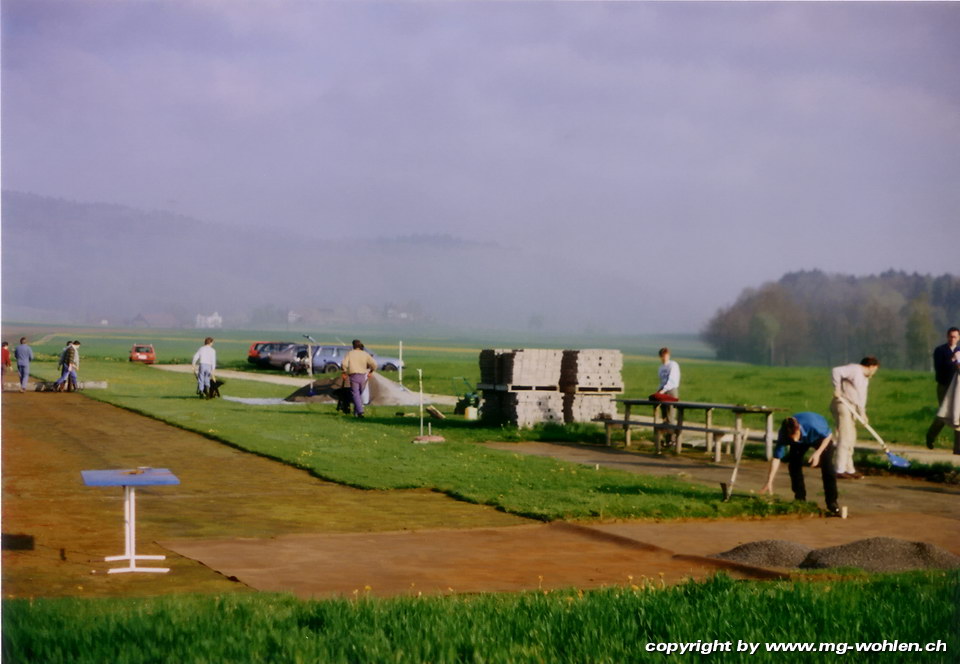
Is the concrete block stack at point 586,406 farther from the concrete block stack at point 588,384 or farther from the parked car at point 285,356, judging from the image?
the parked car at point 285,356

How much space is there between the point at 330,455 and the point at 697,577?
34.9 feet

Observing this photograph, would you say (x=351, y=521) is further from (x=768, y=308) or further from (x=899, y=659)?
(x=768, y=308)

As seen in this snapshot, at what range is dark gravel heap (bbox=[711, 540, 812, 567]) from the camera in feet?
34.3

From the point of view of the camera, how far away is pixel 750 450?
72.0 ft

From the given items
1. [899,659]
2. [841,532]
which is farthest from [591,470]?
[899,659]

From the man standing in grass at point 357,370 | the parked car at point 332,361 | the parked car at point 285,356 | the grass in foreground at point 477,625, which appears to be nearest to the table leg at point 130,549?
the grass in foreground at point 477,625

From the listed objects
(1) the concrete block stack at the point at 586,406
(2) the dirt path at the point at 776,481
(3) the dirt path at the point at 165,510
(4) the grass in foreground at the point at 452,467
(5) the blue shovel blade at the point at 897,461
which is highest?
(1) the concrete block stack at the point at 586,406

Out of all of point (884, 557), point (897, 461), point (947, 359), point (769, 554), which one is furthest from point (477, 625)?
point (947, 359)

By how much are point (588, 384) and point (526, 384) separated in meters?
1.29

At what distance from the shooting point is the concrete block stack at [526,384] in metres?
25.5

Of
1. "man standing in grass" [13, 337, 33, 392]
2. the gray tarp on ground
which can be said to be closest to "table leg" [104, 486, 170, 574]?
the gray tarp on ground

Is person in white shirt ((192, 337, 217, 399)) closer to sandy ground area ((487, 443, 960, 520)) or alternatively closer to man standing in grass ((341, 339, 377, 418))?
man standing in grass ((341, 339, 377, 418))

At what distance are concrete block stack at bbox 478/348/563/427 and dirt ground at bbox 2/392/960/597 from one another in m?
7.11

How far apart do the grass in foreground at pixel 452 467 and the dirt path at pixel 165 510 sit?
1.84 ft
